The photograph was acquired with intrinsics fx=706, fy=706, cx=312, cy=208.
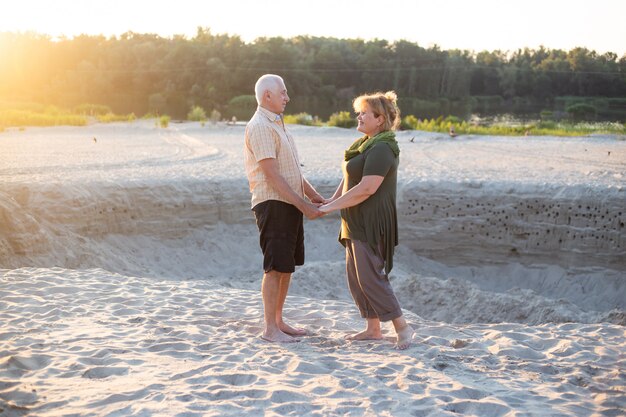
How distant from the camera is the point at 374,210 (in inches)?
191

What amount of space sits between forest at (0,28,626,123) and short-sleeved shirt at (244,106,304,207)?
Answer: 32.4 metres

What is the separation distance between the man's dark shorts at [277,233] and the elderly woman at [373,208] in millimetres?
280

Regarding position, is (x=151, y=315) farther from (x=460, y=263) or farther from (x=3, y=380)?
(x=460, y=263)

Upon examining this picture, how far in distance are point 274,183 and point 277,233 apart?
37 centimetres

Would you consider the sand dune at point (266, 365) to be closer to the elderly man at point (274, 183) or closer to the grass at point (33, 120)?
the elderly man at point (274, 183)

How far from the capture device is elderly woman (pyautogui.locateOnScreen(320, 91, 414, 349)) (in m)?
4.80

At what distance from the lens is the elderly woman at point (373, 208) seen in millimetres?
4797

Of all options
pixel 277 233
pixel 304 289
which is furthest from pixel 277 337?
pixel 304 289

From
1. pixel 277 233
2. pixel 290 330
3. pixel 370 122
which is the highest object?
pixel 370 122

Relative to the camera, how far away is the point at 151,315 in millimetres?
5867

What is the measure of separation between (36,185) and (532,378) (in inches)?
313

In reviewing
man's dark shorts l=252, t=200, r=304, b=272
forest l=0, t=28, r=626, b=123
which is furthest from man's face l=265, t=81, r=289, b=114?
forest l=0, t=28, r=626, b=123

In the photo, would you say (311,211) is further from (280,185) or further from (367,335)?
(367,335)

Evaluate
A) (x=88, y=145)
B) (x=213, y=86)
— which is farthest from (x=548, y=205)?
(x=213, y=86)
